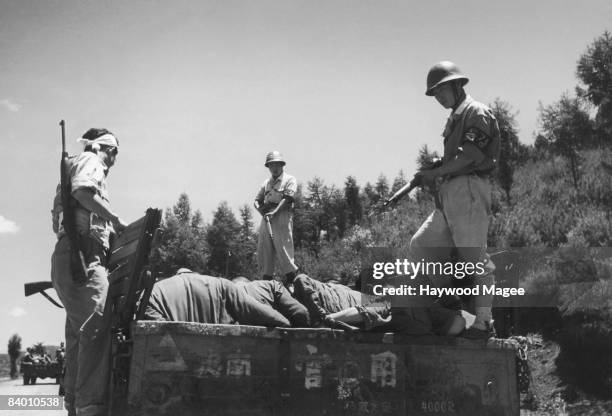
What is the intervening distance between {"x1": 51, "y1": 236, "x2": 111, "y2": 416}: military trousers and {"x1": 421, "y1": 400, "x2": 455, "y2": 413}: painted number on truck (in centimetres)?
198

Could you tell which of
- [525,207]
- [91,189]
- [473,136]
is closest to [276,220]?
[473,136]

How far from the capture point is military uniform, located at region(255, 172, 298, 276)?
793 centimetres

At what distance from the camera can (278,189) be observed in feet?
26.5

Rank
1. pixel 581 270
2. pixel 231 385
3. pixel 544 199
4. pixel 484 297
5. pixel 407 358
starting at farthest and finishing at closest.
Answer: pixel 544 199, pixel 581 270, pixel 484 297, pixel 407 358, pixel 231 385

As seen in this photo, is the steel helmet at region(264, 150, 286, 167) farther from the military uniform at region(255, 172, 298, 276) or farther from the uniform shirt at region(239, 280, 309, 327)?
the uniform shirt at region(239, 280, 309, 327)

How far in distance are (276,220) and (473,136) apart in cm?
387

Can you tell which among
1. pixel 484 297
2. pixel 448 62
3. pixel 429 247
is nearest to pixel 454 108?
pixel 448 62

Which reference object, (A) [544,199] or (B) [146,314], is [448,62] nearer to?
(B) [146,314]

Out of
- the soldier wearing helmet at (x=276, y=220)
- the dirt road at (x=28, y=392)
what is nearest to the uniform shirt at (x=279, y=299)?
the soldier wearing helmet at (x=276, y=220)

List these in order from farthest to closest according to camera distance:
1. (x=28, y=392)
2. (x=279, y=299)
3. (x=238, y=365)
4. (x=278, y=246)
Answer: (x=28, y=392)
(x=278, y=246)
(x=279, y=299)
(x=238, y=365)

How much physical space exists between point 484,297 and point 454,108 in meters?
1.51

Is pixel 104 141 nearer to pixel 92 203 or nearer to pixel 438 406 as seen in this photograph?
pixel 92 203

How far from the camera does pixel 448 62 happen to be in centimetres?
479

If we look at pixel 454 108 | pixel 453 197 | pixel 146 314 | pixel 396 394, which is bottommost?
pixel 396 394
